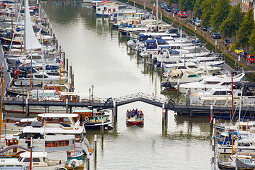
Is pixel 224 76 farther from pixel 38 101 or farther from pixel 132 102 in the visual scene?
pixel 38 101

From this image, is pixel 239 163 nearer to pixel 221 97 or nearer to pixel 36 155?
pixel 36 155

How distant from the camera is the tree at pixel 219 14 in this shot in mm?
132875

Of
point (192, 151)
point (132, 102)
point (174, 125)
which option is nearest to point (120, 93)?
point (132, 102)

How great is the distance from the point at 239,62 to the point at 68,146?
4318cm

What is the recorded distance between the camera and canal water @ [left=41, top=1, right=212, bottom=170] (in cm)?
8175

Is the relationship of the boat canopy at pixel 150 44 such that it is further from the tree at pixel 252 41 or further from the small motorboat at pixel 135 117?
the small motorboat at pixel 135 117

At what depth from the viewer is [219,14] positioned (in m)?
133

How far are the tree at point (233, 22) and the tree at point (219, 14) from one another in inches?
192

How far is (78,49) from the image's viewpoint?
5325 inches

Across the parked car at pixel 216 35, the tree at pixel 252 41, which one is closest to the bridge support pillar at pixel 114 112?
the tree at pixel 252 41

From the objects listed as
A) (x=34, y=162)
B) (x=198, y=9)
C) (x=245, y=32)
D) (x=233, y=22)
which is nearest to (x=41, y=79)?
(x=245, y=32)

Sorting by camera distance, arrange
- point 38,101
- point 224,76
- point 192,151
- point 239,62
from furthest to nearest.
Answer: point 239,62 → point 224,76 → point 38,101 → point 192,151

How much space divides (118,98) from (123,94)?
4.62 m

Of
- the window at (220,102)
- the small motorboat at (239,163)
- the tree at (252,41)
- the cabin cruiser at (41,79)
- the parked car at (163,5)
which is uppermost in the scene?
the parked car at (163,5)
